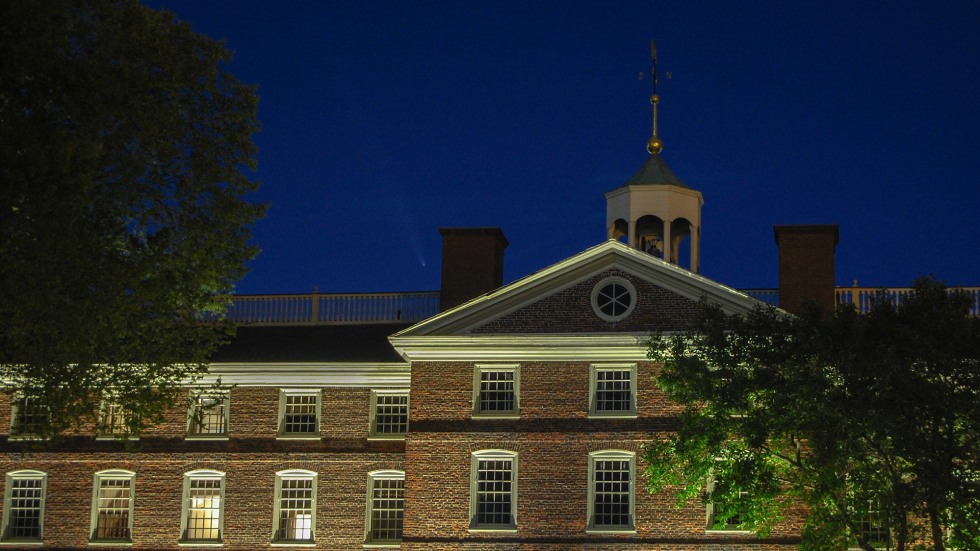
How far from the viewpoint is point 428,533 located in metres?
41.4

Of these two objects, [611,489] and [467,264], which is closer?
[611,489]

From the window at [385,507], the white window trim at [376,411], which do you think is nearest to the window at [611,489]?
the window at [385,507]

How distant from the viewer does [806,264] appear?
148 feet

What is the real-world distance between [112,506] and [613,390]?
48.6 feet

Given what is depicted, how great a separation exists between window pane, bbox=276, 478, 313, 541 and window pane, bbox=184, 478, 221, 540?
181 centimetres

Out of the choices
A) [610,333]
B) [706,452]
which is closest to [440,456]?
[610,333]

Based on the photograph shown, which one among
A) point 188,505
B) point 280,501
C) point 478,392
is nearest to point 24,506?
point 188,505

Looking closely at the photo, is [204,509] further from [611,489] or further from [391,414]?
[611,489]

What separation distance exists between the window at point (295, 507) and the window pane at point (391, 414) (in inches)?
92.1

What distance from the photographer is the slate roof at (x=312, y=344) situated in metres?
45.5

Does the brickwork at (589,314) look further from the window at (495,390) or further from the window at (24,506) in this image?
the window at (24,506)

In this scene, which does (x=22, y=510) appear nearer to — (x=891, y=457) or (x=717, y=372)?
(x=717, y=372)

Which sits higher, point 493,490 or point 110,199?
point 110,199

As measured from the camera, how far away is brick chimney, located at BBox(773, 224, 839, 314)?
44.9m
